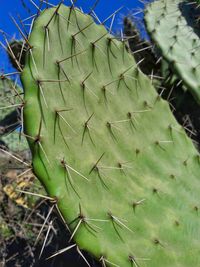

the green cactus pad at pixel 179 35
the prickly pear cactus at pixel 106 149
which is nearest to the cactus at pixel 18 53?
the prickly pear cactus at pixel 106 149

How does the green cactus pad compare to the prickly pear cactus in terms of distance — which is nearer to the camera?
the prickly pear cactus

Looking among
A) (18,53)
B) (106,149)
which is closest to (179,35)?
(18,53)

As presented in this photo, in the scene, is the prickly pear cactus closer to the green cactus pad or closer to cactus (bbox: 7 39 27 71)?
cactus (bbox: 7 39 27 71)

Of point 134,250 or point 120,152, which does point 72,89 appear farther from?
point 134,250

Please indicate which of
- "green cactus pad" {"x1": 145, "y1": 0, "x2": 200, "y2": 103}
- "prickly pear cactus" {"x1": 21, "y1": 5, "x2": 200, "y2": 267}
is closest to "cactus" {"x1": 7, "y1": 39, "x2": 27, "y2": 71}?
"prickly pear cactus" {"x1": 21, "y1": 5, "x2": 200, "y2": 267}

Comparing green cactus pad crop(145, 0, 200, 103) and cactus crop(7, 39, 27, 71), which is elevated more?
cactus crop(7, 39, 27, 71)

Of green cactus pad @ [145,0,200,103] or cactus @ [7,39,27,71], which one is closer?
cactus @ [7,39,27,71]
